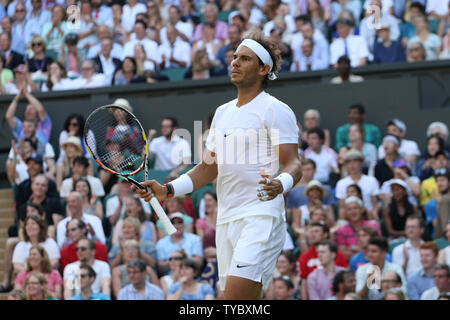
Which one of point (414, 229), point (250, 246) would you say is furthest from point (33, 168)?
point (250, 246)

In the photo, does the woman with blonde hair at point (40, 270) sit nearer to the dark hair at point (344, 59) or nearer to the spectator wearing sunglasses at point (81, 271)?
the spectator wearing sunglasses at point (81, 271)

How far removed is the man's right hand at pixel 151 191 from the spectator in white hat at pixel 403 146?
6070 mm

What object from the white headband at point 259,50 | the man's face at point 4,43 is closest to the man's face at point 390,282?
the white headband at point 259,50

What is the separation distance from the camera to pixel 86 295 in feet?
33.2

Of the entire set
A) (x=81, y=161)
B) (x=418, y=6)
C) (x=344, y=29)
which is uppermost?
(x=418, y=6)

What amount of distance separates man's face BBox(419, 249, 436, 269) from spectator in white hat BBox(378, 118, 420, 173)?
1770mm

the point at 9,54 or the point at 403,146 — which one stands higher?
the point at 9,54

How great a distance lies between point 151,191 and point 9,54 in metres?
9.67

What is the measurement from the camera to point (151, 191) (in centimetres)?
580

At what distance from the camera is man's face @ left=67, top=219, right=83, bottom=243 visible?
10.9 metres

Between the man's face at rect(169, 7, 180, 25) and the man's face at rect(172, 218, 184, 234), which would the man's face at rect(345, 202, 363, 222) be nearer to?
the man's face at rect(172, 218, 184, 234)

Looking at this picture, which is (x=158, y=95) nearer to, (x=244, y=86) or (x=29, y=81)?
(x=29, y=81)

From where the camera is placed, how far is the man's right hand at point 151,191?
5.73 m

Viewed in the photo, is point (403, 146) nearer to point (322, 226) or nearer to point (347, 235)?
point (347, 235)
